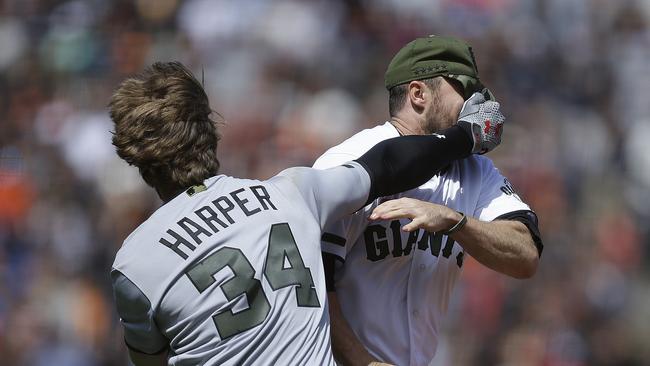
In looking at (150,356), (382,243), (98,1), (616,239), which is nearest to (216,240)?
(150,356)

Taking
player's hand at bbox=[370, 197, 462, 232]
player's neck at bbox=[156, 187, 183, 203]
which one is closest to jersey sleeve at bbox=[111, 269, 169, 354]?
player's neck at bbox=[156, 187, 183, 203]

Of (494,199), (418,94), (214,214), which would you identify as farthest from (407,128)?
(214,214)

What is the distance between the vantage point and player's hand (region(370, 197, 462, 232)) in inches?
116

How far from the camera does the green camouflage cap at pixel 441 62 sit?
136 inches

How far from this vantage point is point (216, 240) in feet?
9.07

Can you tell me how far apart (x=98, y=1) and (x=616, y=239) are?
445cm

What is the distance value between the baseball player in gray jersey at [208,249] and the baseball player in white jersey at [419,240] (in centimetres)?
31

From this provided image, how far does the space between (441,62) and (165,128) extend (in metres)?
1.12

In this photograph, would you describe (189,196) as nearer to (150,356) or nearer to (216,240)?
(216,240)

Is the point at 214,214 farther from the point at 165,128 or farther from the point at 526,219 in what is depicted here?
the point at 526,219

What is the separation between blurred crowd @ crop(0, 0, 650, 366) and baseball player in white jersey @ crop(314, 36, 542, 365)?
122 inches

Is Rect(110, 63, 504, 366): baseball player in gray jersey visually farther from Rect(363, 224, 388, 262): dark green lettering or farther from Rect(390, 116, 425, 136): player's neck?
Rect(390, 116, 425, 136): player's neck

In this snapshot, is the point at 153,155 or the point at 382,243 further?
the point at 382,243

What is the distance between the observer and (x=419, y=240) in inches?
131
